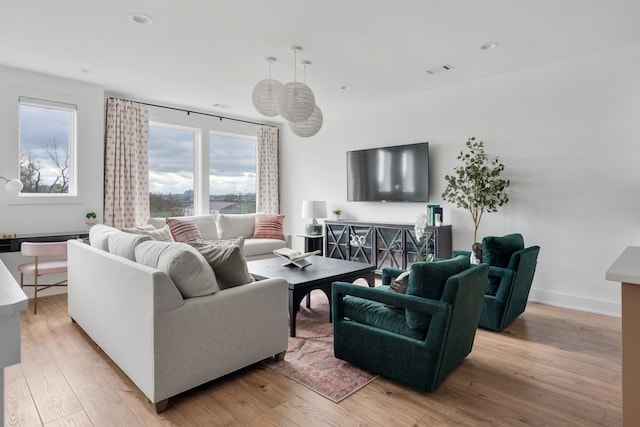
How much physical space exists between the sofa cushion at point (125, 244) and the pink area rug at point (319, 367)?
3.93 feet

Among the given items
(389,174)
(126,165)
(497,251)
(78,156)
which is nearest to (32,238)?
(78,156)

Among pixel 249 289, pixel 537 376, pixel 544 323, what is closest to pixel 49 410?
pixel 249 289

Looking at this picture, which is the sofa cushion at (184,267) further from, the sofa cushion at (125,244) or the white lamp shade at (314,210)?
the white lamp shade at (314,210)

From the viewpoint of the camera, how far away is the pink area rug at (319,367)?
7.44 ft

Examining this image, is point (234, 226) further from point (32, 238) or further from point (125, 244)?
point (125, 244)

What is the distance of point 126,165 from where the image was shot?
5.06 m

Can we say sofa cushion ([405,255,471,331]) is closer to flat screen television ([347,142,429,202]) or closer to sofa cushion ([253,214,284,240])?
flat screen television ([347,142,429,202])

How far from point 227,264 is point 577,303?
12.0ft

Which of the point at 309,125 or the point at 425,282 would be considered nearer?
the point at 425,282

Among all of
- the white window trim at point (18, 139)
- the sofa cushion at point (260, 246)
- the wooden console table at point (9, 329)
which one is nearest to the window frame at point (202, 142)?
the sofa cushion at point (260, 246)

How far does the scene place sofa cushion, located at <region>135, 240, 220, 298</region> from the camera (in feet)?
6.84

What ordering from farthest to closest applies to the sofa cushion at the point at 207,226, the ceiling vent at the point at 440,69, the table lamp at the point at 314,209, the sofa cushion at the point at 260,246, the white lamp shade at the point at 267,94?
1. the table lamp at the point at 314,209
2. the sofa cushion at the point at 207,226
3. the sofa cushion at the point at 260,246
4. the ceiling vent at the point at 440,69
5. the white lamp shade at the point at 267,94

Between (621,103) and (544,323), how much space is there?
2.25m

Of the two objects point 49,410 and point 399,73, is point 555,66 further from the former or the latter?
point 49,410
